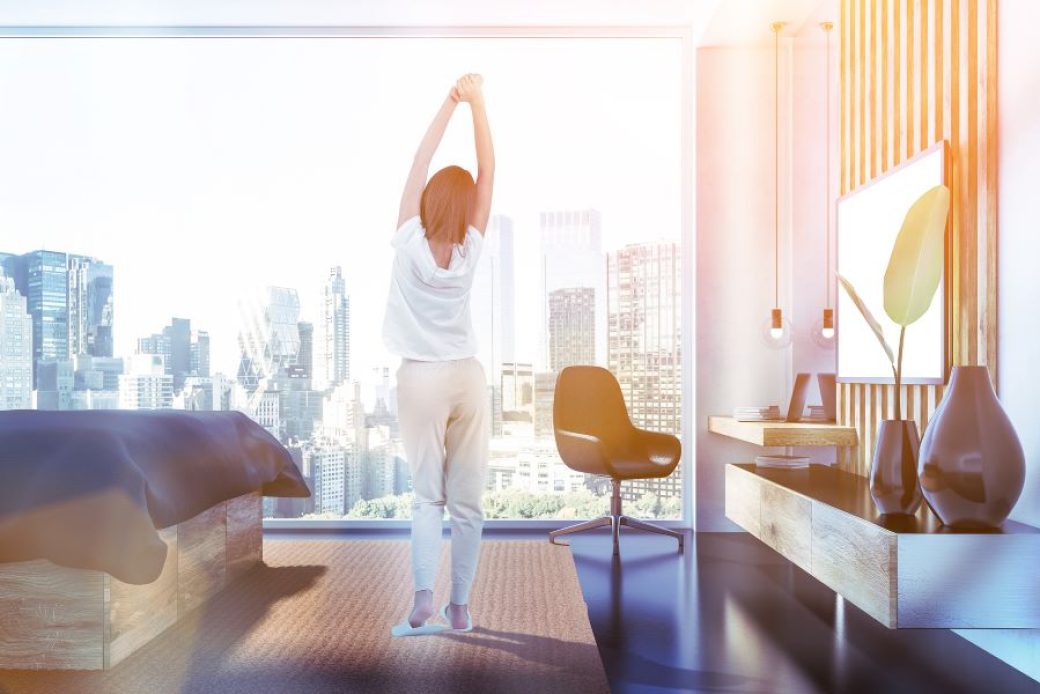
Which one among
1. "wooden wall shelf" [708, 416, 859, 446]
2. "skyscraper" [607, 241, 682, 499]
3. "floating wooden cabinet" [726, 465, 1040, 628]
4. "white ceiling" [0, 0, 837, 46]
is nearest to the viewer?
"floating wooden cabinet" [726, 465, 1040, 628]

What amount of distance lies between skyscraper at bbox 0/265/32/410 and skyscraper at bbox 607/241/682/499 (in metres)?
3.50

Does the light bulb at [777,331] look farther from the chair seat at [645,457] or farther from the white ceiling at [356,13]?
the white ceiling at [356,13]

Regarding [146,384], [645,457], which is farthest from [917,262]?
[146,384]

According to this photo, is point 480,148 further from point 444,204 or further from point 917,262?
point 917,262

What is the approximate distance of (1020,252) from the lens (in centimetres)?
262

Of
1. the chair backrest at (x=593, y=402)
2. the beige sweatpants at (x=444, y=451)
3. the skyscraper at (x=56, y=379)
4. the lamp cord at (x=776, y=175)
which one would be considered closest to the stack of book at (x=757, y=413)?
the chair backrest at (x=593, y=402)

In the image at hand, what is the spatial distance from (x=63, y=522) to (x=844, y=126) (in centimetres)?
374

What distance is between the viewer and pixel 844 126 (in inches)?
166

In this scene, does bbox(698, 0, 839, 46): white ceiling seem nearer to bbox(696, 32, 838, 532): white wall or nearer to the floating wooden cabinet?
bbox(696, 32, 838, 532): white wall

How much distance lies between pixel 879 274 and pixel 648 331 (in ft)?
5.48

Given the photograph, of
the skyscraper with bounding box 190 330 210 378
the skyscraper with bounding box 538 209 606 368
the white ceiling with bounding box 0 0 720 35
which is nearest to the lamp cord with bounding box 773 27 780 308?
the white ceiling with bounding box 0 0 720 35

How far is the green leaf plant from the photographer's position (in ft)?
8.83

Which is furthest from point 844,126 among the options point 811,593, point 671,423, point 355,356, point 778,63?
point 355,356

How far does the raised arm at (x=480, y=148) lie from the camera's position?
2.73 meters
